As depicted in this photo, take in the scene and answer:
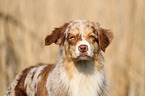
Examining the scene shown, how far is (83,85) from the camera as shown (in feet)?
15.6

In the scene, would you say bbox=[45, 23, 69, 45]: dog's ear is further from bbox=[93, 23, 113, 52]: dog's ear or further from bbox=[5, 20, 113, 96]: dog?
bbox=[93, 23, 113, 52]: dog's ear

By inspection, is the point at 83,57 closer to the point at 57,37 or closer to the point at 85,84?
the point at 85,84

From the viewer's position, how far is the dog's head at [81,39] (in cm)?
437

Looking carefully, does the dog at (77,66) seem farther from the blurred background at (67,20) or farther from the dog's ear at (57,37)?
the blurred background at (67,20)

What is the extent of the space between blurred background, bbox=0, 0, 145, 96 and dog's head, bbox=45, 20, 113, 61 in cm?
285

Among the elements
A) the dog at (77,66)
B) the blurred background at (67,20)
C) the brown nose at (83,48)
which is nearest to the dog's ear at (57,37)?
the dog at (77,66)

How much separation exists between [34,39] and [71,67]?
127 inches

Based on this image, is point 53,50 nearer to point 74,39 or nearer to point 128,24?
point 128,24

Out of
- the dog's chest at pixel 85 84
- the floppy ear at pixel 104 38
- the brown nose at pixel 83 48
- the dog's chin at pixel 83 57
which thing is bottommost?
the dog's chest at pixel 85 84

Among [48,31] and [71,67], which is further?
[48,31]

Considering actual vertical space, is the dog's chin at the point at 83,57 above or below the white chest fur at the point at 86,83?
above

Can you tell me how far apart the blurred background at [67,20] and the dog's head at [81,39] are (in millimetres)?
2846

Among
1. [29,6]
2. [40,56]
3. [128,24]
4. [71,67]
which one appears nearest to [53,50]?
[40,56]

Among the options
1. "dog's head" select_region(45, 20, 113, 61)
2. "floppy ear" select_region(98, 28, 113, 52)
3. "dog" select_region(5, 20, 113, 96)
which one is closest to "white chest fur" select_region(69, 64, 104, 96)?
"dog" select_region(5, 20, 113, 96)
